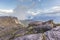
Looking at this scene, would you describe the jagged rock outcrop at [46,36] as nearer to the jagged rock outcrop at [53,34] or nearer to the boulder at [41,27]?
the jagged rock outcrop at [53,34]

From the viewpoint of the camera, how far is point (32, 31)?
13539 millimetres

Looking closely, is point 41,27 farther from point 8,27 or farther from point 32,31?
point 8,27

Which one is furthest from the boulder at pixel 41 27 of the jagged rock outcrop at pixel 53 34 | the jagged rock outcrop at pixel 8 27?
the jagged rock outcrop at pixel 8 27

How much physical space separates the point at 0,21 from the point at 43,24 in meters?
5.19

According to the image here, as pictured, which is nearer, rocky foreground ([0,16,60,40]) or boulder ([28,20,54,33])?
rocky foreground ([0,16,60,40])

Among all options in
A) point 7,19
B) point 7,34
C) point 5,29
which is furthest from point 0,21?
point 7,34

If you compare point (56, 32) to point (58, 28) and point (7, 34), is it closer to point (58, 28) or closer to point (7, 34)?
point (58, 28)

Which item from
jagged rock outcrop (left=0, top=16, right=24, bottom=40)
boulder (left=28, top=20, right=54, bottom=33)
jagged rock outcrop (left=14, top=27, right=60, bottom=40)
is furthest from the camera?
jagged rock outcrop (left=0, top=16, right=24, bottom=40)

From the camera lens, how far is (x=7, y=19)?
17.3m

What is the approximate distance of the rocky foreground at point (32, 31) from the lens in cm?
1196

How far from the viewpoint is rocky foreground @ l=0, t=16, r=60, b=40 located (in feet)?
39.2

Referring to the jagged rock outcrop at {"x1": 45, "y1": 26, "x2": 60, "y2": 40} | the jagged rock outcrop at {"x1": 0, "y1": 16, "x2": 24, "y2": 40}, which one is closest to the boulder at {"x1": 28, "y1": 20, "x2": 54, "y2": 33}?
the jagged rock outcrop at {"x1": 45, "y1": 26, "x2": 60, "y2": 40}

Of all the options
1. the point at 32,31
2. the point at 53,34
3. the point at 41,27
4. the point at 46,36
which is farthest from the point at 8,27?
the point at 53,34

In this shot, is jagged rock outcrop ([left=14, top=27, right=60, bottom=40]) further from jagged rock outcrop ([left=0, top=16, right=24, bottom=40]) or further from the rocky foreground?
jagged rock outcrop ([left=0, top=16, right=24, bottom=40])
